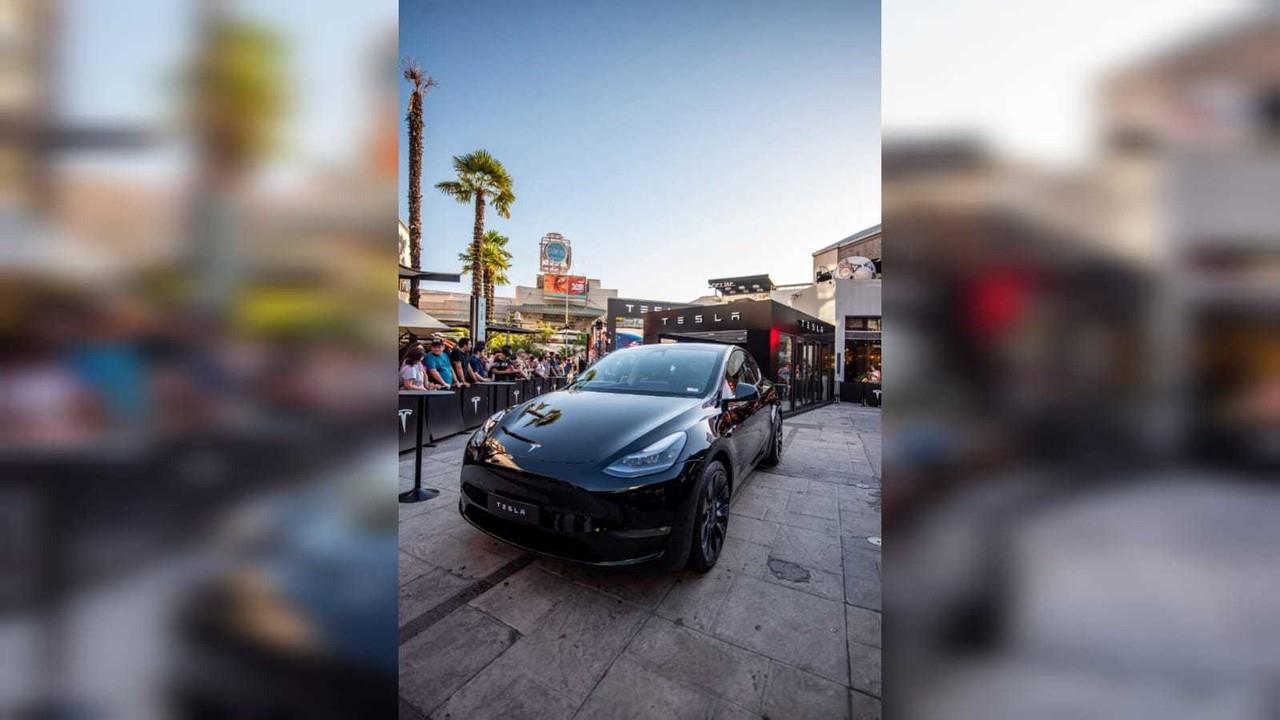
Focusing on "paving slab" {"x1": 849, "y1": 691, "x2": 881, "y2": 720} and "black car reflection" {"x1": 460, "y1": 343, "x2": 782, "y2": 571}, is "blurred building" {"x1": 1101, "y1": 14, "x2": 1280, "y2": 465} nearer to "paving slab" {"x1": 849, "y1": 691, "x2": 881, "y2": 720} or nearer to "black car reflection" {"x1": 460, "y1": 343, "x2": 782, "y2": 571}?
"paving slab" {"x1": 849, "y1": 691, "x2": 881, "y2": 720}

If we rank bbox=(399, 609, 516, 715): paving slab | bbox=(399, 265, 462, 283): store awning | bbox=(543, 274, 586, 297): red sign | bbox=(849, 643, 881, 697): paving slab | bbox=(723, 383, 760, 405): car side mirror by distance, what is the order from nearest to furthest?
bbox=(399, 609, 516, 715): paving slab < bbox=(849, 643, 881, 697): paving slab < bbox=(723, 383, 760, 405): car side mirror < bbox=(399, 265, 462, 283): store awning < bbox=(543, 274, 586, 297): red sign

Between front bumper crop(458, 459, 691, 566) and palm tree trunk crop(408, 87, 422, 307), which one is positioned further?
palm tree trunk crop(408, 87, 422, 307)

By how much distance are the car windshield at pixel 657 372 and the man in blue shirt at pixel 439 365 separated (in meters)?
3.83

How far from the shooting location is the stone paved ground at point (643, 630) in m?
1.95

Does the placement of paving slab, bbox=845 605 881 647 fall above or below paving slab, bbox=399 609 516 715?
below

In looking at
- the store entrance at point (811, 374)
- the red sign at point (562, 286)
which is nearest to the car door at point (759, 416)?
the store entrance at point (811, 374)

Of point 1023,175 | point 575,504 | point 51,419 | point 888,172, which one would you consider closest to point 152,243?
point 51,419

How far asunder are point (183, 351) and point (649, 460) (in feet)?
7.38

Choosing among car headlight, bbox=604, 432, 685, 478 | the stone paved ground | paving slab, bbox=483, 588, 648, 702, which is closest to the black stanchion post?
the stone paved ground

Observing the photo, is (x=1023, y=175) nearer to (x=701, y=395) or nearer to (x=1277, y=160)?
(x=1277, y=160)

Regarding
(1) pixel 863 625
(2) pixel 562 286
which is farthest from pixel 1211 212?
(2) pixel 562 286

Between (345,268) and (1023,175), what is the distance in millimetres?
1410

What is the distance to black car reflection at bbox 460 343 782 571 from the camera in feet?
8.43

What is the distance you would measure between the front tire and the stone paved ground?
0.42ft
